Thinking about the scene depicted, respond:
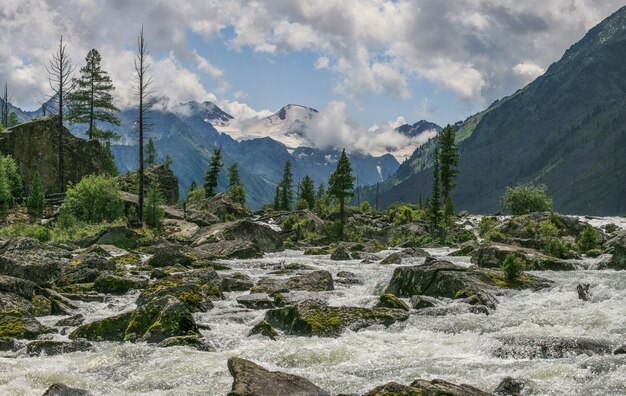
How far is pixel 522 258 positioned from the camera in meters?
32.2

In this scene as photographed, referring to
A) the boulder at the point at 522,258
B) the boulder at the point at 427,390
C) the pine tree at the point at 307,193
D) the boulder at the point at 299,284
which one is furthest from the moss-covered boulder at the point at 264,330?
the pine tree at the point at 307,193

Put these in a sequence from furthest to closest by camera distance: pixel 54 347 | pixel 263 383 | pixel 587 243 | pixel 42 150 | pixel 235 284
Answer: pixel 42 150 < pixel 587 243 < pixel 235 284 < pixel 54 347 < pixel 263 383

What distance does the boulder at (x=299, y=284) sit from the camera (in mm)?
24461

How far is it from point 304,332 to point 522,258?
68.0 feet

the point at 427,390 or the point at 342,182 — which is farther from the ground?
the point at 342,182

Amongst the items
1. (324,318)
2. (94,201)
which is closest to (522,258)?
(324,318)

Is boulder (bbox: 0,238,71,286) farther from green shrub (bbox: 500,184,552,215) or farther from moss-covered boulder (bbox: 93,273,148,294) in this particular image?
green shrub (bbox: 500,184,552,215)

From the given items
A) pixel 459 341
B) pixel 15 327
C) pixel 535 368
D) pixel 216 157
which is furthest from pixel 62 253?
pixel 216 157

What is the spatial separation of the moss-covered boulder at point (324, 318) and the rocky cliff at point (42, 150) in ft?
171

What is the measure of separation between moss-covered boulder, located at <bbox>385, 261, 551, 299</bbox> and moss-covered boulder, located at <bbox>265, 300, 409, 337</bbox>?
15.4ft

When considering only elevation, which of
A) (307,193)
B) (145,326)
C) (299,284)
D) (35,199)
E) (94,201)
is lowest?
(145,326)

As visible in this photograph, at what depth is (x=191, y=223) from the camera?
182ft

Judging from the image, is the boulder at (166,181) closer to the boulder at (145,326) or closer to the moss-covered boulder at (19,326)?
the moss-covered boulder at (19,326)

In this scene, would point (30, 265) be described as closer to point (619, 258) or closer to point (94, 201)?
point (94, 201)
